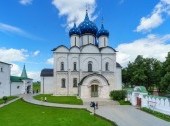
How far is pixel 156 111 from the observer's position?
80.2ft

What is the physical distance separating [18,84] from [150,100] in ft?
99.1

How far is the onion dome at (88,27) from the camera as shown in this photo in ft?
151

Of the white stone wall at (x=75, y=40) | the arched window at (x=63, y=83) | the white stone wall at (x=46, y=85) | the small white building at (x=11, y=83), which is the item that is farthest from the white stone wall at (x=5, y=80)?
the white stone wall at (x=75, y=40)

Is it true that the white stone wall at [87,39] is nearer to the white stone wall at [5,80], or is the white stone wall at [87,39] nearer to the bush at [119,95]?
the bush at [119,95]

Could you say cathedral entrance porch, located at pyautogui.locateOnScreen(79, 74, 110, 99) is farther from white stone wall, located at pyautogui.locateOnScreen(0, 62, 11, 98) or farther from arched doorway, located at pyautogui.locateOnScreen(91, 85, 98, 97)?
white stone wall, located at pyautogui.locateOnScreen(0, 62, 11, 98)

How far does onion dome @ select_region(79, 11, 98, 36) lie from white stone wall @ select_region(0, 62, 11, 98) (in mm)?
14110

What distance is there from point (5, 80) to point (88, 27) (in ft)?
54.7

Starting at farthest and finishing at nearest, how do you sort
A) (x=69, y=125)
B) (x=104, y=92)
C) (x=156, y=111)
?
1. (x=104, y=92)
2. (x=156, y=111)
3. (x=69, y=125)

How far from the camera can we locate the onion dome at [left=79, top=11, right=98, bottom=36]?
46.2m

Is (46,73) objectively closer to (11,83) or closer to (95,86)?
(11,83)

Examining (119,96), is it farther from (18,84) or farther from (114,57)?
(18,84)

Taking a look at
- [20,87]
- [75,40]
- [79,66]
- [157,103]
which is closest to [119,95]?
[79,66]

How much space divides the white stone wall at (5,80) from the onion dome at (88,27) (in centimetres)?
1411

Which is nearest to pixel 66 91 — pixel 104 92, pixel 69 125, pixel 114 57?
pixel 104 92
